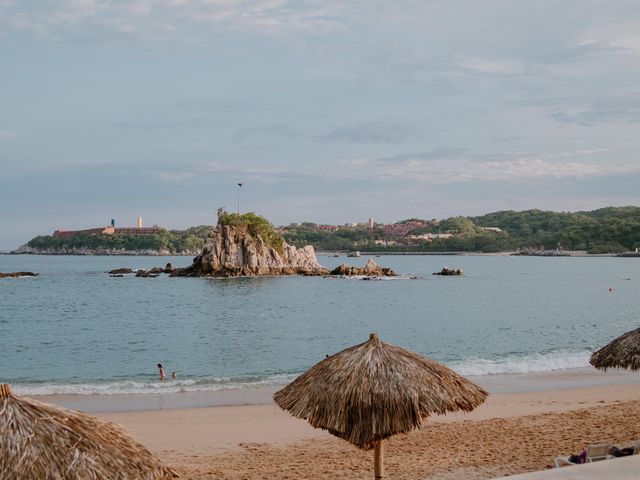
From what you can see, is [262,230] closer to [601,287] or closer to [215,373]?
[601,287]

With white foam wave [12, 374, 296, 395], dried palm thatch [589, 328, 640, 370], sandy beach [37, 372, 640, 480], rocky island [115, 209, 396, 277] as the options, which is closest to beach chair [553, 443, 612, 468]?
sandy beach [37, 372, 640, 480]

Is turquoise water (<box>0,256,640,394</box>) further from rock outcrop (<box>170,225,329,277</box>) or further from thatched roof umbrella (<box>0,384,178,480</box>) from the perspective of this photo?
thatched roof umbrella (<box>0,384,178,480</box>)

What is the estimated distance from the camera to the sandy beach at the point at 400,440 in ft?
42.0

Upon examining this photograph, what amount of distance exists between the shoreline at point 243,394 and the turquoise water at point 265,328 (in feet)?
3.27

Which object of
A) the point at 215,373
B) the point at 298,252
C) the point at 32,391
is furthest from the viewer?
the point at 298,252

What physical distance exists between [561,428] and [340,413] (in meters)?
7.92

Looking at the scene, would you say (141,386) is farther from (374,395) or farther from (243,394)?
(374,395)

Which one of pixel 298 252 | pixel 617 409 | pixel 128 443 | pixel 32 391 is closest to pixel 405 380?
pixel 128 443

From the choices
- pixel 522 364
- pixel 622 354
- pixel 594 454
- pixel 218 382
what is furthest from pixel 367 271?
pixel 594 454

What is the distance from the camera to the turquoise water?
27.7 metres

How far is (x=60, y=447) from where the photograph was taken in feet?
21.4

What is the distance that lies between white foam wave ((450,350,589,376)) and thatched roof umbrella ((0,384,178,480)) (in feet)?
65.0

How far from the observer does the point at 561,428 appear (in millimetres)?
15625

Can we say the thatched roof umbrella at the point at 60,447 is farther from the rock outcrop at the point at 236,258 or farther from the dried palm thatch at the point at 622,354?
the rock outcrop at the point at 236,258
